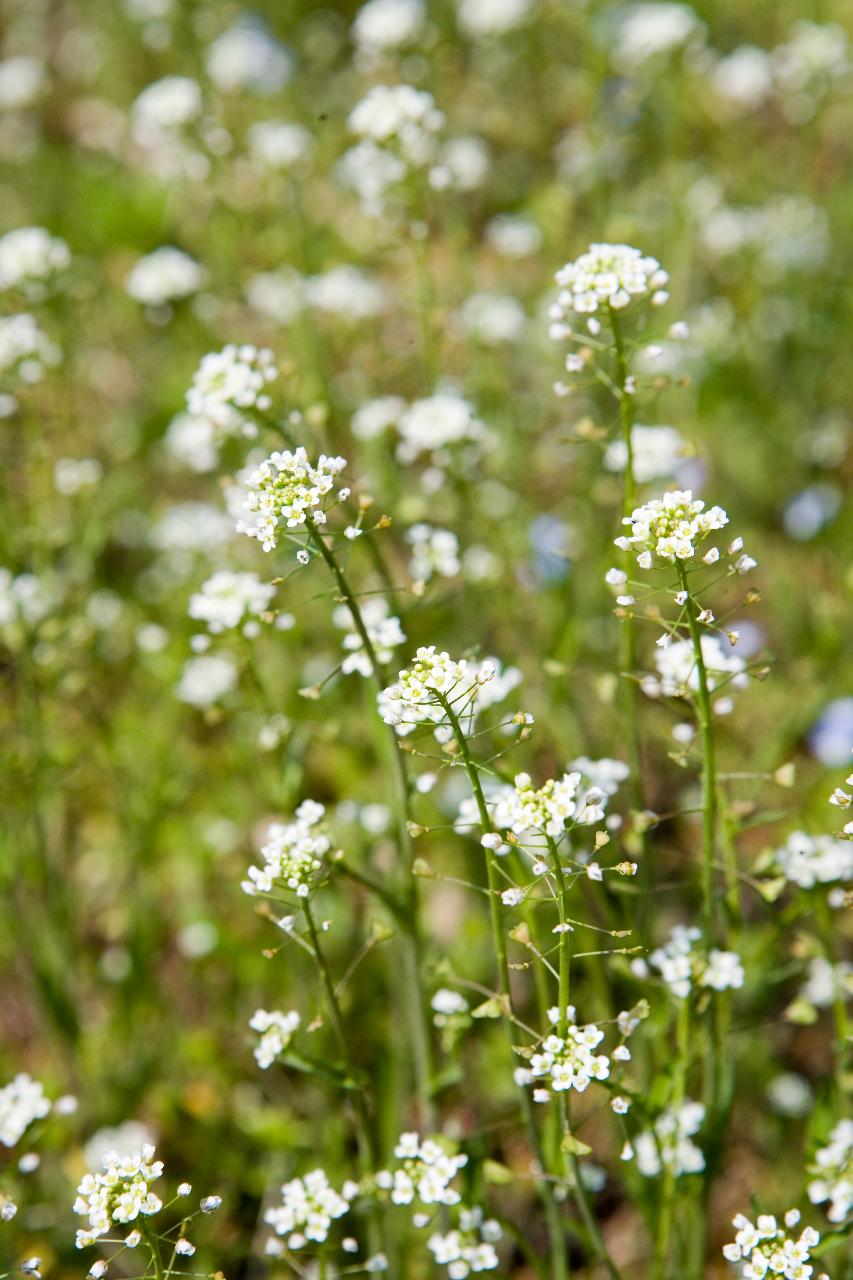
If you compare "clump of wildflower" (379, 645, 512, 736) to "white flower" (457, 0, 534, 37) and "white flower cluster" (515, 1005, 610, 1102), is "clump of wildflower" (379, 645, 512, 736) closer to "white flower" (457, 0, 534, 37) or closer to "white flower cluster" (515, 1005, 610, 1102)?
Result: "white flower cluster" (515, 1005, 610, 1102)

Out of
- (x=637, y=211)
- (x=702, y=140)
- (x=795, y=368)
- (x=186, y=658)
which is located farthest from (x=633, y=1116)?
(x=702, y=140)

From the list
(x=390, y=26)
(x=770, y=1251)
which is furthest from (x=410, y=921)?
(x=390, y=26)

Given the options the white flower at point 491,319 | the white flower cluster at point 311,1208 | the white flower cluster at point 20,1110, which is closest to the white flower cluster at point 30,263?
the white flower at point 491,319

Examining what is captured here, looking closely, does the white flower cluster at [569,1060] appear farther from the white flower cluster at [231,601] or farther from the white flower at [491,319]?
the white flower at [491,319]

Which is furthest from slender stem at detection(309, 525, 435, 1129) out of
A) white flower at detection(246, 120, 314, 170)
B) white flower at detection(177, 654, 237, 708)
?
white flower at detection(246, 120, 314, 170)

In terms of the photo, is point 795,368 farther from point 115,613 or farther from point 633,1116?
point 633,1116

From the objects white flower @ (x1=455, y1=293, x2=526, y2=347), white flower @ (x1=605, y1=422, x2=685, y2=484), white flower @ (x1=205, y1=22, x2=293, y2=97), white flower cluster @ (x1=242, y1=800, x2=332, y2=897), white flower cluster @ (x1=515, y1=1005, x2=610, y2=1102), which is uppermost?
white flower @ (x1=205, y1=22, x2=293, y2=97)
